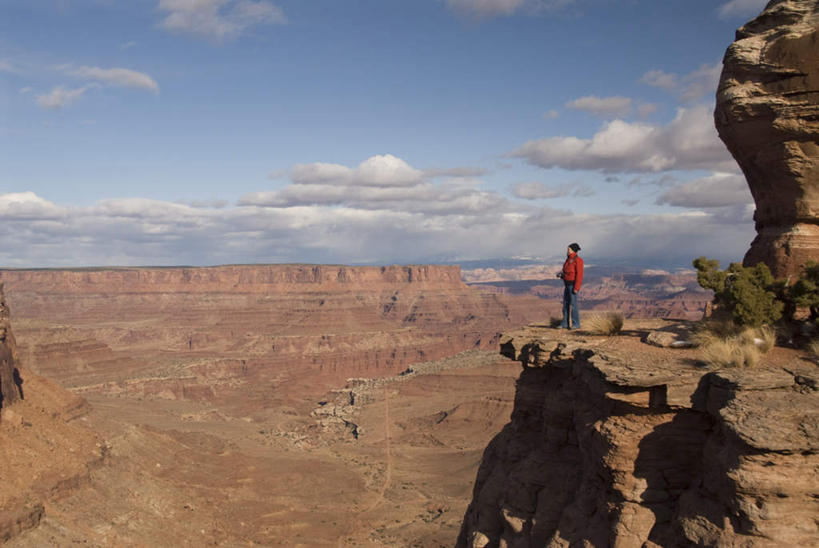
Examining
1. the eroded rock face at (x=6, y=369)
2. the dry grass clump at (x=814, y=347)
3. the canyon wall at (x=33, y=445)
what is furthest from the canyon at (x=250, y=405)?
the dry grass clump at (x=814, y=347)

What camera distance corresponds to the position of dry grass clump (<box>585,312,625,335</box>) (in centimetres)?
1586

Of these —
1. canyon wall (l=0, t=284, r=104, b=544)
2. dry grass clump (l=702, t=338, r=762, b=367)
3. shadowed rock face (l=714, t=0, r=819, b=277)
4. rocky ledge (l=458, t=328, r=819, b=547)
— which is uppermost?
shadowed rock face (l=714, t=0, r=819, b=277)

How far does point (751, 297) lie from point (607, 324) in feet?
12.3

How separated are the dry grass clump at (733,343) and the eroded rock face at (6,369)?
44.7 metres

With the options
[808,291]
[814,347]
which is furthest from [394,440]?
[814,347]

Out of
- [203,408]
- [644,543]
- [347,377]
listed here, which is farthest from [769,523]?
[347,377]

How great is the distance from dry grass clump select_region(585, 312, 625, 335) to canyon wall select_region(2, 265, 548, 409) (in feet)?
286

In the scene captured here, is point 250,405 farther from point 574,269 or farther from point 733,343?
point 733,343

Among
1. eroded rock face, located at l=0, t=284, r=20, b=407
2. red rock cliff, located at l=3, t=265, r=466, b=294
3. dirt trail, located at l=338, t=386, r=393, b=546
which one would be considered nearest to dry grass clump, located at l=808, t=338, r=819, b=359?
dirt trail, located at l=338, t=386, r=393, b=546

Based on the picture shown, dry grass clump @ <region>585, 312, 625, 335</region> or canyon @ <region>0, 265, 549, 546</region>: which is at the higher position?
dry grass clump @ <region>585, 312, 625, 335</region>

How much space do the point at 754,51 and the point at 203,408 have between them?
3304 inches

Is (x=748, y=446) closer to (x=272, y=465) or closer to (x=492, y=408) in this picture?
(x=272, y=465)

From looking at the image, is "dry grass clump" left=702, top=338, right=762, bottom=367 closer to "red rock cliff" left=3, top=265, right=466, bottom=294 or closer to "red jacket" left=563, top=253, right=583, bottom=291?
"red jacket" left=563, top=253, right=583, bottom=291

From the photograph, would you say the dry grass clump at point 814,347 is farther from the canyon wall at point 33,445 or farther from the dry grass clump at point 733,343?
the canyon wall at point 33,445
